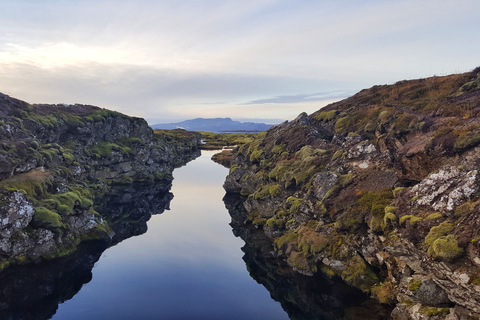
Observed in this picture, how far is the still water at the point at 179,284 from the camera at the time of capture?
3459 cm

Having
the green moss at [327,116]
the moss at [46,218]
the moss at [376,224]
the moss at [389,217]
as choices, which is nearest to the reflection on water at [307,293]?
the moss at [376,224]

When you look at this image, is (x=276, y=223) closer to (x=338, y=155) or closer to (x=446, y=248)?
(x=338, y=155)

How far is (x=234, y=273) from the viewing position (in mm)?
44562

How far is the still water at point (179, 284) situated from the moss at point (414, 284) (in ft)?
45.2

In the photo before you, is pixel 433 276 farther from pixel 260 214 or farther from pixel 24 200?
pixel 24 200

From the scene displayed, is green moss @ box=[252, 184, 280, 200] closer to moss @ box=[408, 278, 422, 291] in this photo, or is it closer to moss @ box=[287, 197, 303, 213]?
moss @ box=[287, 197, 303, 213]

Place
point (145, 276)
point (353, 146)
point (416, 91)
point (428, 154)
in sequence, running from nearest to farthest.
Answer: point (428, 154) < point (145, 276) < point (353, 146) < point (416, 91)

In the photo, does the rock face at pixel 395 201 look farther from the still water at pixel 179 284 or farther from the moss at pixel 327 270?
the still water at pixel 179 284

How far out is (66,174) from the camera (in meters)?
67.3

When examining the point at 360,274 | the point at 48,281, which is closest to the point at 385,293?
the point at 360,274

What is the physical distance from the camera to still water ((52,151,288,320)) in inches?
1362

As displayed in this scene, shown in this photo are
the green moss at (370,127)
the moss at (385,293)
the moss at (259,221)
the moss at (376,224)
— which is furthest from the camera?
the moss at (259,221)

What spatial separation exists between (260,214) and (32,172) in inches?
1801

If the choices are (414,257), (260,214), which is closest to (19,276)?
(260,214)
